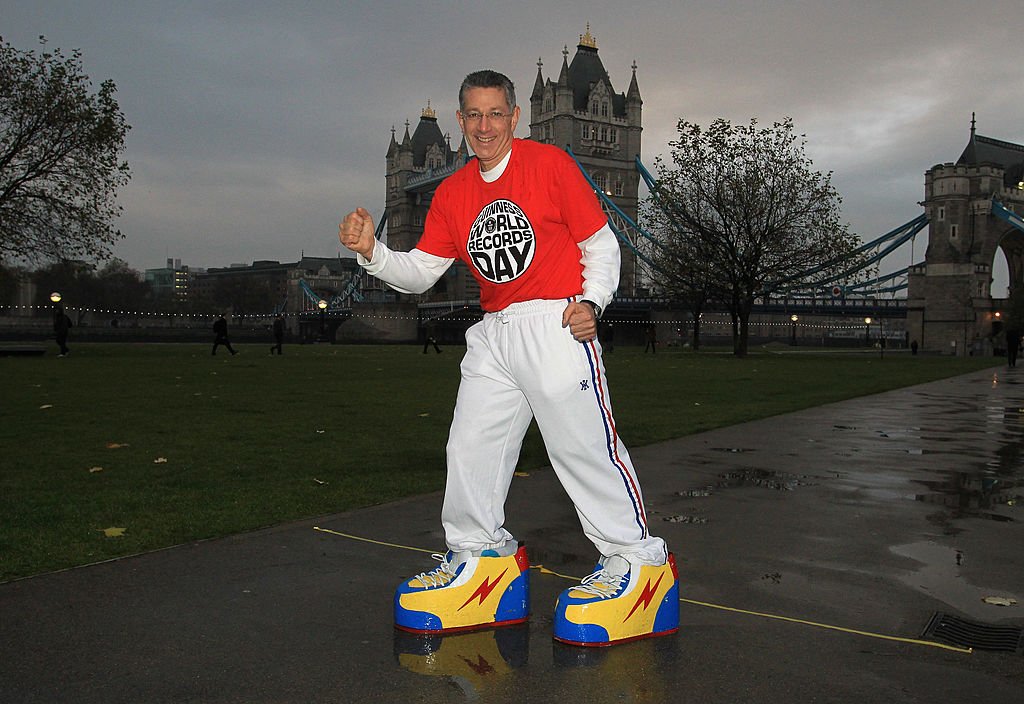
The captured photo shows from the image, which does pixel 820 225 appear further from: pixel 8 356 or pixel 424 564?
pixel 424 564

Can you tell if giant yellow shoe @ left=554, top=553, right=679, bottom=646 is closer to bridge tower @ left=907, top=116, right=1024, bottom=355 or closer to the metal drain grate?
the metal drain grate

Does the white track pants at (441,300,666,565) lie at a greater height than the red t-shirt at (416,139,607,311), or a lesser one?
lesser

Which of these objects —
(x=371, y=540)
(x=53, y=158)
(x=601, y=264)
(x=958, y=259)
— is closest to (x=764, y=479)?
(x=371, y=540)

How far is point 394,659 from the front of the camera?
2881 millimetres

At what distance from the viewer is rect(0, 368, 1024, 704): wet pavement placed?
2.65 m

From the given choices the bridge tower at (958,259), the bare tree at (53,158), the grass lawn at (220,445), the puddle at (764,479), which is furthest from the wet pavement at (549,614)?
the bridge tower at (958,259)

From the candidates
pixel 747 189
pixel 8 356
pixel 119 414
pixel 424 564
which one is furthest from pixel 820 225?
pixel 424 564

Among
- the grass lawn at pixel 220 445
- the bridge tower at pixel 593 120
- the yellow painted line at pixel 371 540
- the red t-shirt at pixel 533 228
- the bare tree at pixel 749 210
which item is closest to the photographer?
the red t-shirt at pixel 533 228

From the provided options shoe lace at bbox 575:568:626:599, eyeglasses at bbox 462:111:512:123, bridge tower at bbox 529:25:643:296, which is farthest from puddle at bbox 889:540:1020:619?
bridge tower at bbox 529:25:643:296

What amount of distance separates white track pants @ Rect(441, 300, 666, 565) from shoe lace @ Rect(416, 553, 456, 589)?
0.06 meters

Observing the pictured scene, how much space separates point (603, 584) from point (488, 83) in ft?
6.04

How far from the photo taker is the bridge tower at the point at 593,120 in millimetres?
109875

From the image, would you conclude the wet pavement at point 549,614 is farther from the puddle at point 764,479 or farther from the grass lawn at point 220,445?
the grass lawn at point 220,445

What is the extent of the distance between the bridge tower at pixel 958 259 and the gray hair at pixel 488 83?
71.9 meters
